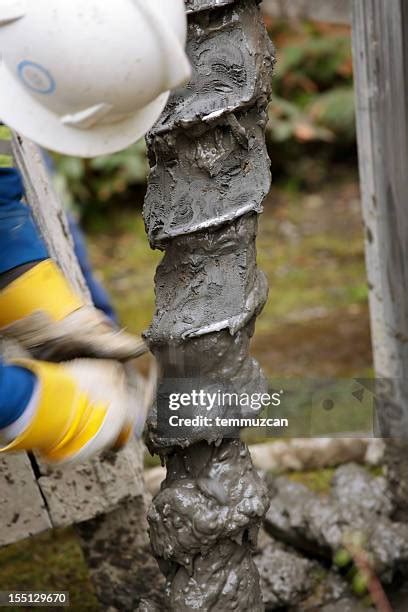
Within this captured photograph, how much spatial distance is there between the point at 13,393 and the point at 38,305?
A: 345 millimetres

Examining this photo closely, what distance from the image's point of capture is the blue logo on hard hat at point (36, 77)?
5.18 ft

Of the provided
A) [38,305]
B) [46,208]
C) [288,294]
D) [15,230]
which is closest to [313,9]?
[288,294]

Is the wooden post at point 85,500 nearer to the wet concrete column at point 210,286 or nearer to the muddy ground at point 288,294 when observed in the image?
the muddy ground at point 288,294

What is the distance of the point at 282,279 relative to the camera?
4.35m

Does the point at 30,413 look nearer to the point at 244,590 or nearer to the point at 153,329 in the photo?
the point at 153,329

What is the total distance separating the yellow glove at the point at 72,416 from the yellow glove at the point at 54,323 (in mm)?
134

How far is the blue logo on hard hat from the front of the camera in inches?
62.1

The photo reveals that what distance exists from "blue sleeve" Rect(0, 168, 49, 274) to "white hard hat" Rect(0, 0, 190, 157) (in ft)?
1.34

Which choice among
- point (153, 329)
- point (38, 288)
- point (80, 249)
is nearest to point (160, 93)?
point (153, 329)

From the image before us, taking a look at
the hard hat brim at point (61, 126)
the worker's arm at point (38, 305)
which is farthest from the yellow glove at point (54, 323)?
the hard hat brim at point (61, 126)

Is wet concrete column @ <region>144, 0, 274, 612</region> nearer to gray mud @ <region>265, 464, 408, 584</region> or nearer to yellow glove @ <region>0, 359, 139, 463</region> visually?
yellow glove @ <region>0, 359, 139, 463</region>

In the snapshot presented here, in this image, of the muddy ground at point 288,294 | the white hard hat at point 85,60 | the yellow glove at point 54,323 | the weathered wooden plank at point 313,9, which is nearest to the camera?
the white hard hat at point 85,60

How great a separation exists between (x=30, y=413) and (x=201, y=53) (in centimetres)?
70

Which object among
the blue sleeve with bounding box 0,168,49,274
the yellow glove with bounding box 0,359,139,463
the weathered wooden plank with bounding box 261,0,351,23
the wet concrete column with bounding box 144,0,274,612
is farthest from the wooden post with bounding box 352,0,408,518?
the yellow glove with bounding box 0,359,139,463
